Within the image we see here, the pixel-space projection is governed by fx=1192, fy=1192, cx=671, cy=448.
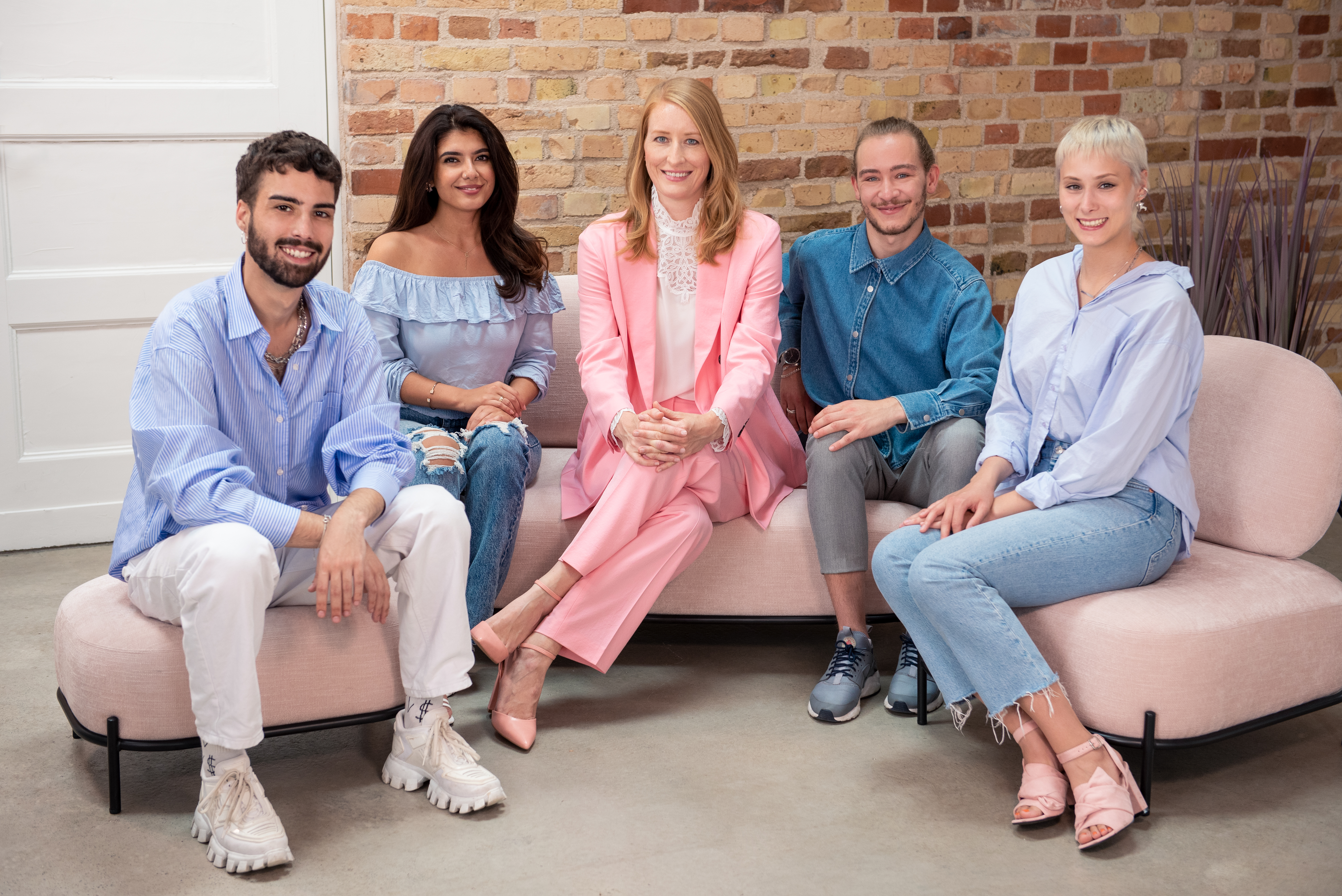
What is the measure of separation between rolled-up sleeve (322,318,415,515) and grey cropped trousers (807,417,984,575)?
2.85 feet

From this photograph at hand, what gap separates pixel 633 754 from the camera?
7.64 ft

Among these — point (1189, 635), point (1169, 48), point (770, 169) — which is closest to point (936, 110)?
point (770, 169)

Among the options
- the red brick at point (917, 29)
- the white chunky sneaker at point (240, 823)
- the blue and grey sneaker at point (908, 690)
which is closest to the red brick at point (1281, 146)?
the red brick at point (917, 29)

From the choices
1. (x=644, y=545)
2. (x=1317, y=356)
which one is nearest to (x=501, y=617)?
(x=644, y=545)

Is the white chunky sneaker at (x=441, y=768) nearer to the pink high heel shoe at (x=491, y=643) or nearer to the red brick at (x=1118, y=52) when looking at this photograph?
the pink high heel shoe at (x=491, y=643)

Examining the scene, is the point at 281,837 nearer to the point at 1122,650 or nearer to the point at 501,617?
the point at 501,617

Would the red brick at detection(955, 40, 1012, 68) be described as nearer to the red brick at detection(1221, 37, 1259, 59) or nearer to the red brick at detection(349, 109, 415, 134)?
the red brick at detection(1221, 37, 1259, 59)

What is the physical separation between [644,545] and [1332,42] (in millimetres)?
3364

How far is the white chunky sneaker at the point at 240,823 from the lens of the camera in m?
1.89

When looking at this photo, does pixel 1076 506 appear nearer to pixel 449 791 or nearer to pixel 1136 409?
pixel 1136 409

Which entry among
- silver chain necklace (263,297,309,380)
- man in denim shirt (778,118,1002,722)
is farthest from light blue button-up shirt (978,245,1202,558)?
silver chain necklace (263,297,309,380)

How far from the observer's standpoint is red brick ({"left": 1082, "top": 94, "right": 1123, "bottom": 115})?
13.2 feet

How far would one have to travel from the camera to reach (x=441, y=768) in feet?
7.00

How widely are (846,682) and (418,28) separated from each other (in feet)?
7.41
